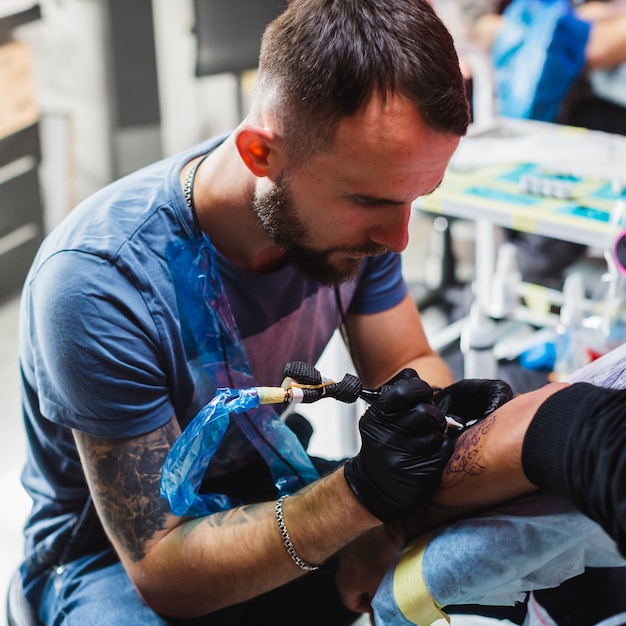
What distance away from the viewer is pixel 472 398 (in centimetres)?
117

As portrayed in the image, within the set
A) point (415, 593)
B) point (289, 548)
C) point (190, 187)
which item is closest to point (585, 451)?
point (415, 593)

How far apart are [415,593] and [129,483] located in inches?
15.8

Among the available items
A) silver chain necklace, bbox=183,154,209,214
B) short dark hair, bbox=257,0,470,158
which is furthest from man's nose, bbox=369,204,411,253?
silver chain necklace, bbox=183,154,209,214

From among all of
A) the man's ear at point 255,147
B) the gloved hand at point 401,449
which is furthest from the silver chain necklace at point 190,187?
the gloved hand at point 401,449

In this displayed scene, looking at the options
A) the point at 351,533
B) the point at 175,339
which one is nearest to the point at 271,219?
the point at 175,339

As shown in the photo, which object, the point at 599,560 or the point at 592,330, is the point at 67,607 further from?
the point at 592,330

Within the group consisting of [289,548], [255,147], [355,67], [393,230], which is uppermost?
[355,67]

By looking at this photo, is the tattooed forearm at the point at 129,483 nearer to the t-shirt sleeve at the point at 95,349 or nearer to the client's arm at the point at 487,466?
the t-shirt sleeve at the point at 95,349

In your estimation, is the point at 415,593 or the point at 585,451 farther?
the point at 415,593

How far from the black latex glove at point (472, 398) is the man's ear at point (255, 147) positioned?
405mm

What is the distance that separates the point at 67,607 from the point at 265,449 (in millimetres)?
364

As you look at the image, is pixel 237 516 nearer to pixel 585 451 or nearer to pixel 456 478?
pixel 456 478

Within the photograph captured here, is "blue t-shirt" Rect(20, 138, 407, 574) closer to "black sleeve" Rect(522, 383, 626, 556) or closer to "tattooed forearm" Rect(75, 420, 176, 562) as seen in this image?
"tattooed forearm" Rect(75, 420, 176, 562)

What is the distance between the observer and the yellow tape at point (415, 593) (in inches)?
37.5
